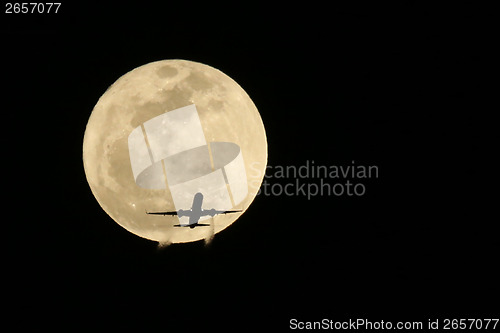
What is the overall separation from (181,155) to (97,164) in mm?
2033

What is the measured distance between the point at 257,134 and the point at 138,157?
267 cm

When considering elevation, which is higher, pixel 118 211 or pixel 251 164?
pixel 251 164

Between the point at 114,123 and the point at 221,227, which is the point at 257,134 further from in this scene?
the point at 114,123

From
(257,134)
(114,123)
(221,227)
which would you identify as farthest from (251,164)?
(114,123)

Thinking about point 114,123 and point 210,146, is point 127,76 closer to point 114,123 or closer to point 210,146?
point 114,123

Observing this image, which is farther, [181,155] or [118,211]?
[118,211]

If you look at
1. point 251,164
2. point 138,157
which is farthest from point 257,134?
point 138,157

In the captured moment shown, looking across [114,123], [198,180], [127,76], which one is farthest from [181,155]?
[127,76]

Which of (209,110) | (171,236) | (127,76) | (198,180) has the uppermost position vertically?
(127,76)

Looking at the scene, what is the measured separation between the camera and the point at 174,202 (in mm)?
11141

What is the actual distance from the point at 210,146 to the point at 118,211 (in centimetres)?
254

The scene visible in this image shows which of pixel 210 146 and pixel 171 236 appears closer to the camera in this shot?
pixel 210 146

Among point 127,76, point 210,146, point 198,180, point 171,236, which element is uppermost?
point 127,76

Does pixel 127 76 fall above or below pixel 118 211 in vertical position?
above
